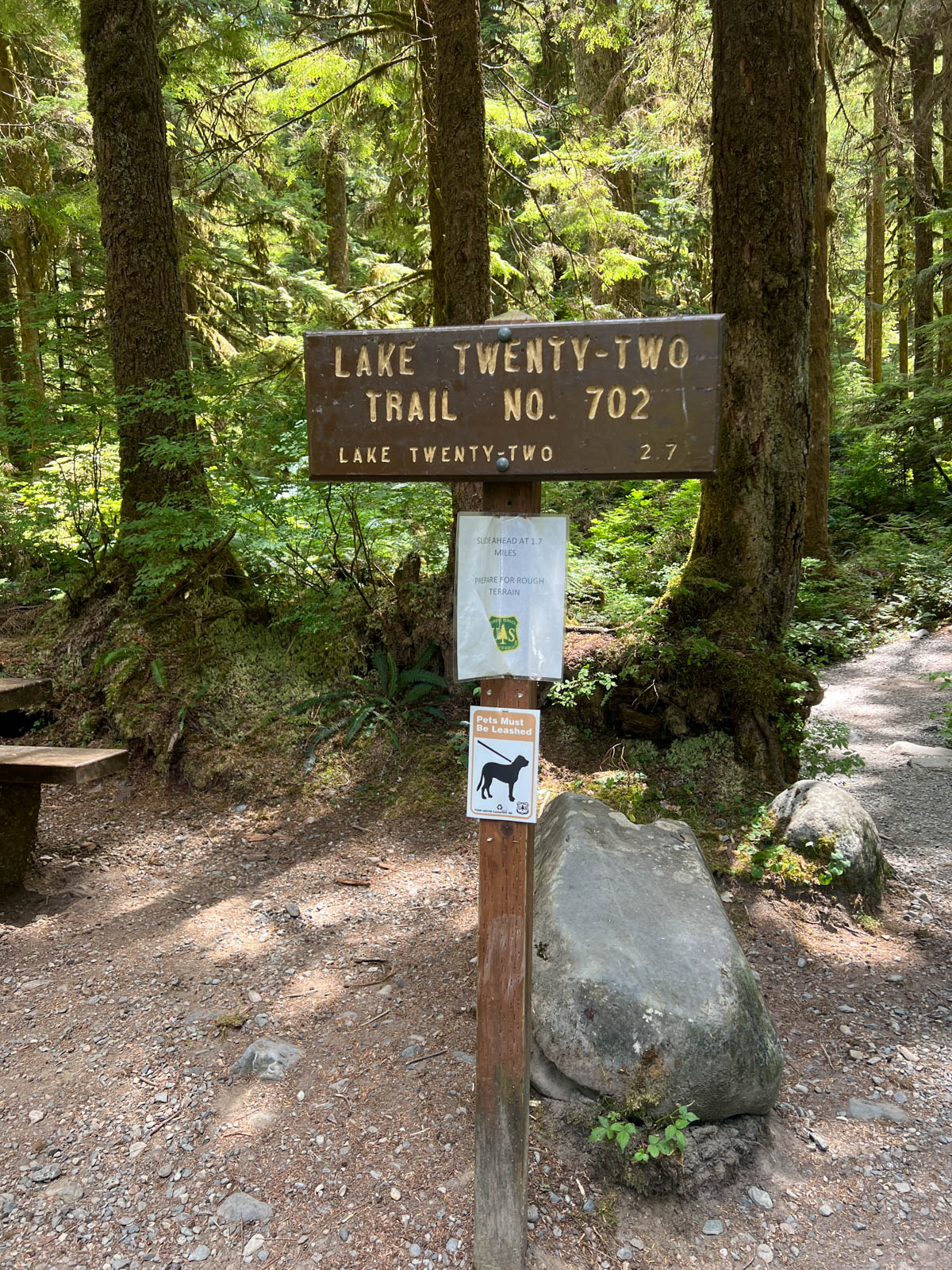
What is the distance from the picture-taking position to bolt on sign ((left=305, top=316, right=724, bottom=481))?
2.21m

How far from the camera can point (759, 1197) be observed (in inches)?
111

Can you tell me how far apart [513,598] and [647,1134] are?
1.96 m

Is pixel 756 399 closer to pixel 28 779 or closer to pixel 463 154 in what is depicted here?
pixel 463 154

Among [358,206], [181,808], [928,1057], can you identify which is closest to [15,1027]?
[181,808]

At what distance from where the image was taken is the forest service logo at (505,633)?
8.13 ft

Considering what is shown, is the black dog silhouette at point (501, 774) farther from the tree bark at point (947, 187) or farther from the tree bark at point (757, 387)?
the tree bark at point (947, 187)

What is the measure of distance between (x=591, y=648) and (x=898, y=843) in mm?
2392

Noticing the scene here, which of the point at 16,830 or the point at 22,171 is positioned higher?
the point at 22,171

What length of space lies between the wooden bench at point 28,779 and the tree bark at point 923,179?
42.3 ft

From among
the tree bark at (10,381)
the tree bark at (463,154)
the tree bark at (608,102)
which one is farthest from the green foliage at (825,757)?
the tree bark at (608,102)

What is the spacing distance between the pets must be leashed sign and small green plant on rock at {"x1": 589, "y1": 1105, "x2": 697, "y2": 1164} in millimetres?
1213

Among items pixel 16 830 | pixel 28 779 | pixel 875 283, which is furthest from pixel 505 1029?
pixel 875 283

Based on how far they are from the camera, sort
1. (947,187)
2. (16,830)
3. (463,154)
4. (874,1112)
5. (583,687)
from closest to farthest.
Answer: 1. (874,1112)
2. (16,830)
3. (583,687)
4. (463,154)
5. (947,187)

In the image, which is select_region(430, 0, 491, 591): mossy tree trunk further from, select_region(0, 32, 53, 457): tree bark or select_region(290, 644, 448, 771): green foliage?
select_region(0, 32, 53, 457): tree bark
